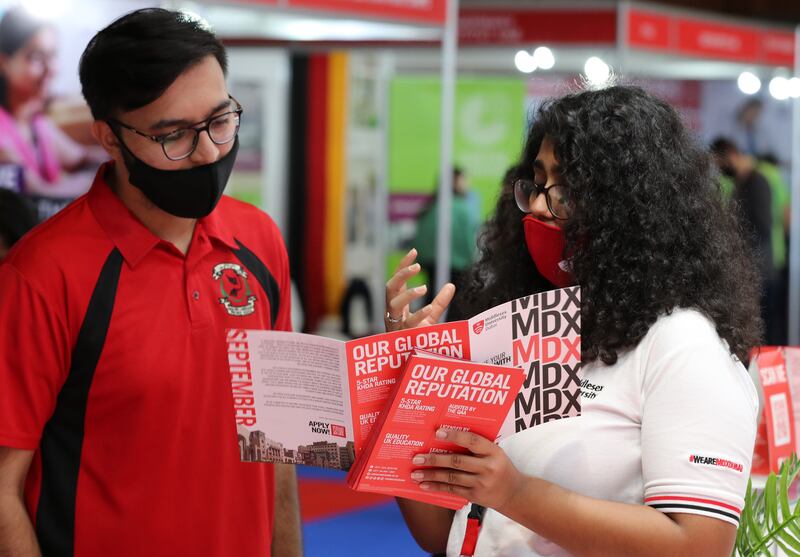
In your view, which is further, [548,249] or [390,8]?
[390,8]

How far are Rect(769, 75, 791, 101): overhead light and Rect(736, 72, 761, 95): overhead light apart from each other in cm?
14

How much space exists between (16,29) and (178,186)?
9.43 feet

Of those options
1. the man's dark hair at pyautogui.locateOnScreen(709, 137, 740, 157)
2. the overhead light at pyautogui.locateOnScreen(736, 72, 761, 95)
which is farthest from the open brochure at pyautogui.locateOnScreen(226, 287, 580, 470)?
the overhead light at pyautogui.locateOnScreen(736, 72, 761, 95)

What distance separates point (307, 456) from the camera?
5.33 ft

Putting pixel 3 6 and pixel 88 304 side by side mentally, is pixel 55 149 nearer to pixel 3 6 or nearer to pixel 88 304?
pixel 3 6

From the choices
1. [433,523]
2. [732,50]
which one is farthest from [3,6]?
[732,50]

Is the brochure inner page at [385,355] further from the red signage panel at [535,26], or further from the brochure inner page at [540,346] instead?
the red signage panel at [535,26]

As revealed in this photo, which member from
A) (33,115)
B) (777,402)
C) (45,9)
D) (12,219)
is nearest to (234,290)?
(777,402)

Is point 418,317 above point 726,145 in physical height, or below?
below

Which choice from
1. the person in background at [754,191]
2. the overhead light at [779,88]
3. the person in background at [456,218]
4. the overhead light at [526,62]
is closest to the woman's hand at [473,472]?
the person in background at [456,218]

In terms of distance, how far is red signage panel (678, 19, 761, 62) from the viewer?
7.48 metres

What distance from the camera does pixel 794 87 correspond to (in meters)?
8.62

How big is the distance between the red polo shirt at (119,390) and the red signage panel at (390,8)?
3.28 metres

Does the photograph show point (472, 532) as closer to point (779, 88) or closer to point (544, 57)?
point (544, 57)
